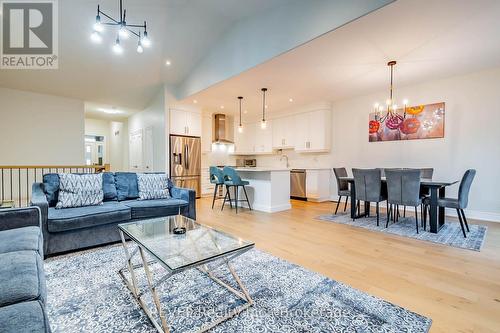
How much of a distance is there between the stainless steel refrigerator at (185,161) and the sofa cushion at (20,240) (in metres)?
4.49

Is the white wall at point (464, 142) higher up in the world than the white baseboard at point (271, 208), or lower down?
higher up

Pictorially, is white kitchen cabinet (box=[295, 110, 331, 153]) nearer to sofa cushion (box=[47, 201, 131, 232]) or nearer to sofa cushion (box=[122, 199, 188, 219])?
sofa cushion (box=[122, 199, 188, 219])

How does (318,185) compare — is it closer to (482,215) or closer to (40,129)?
(482,215)

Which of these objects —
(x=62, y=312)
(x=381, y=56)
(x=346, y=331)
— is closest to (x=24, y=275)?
(x=62, y=312)

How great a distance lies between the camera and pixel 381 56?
3.61m

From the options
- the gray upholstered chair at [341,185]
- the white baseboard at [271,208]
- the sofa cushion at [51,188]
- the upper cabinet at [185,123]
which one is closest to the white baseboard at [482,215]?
the gray upholstered chair at [341,185]

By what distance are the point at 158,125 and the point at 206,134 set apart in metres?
1.56

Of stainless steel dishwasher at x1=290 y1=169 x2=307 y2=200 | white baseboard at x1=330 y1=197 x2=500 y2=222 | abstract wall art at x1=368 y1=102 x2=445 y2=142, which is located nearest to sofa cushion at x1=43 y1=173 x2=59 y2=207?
stainless steel dishwasher at x1=290 y1=169 x2=307 y2=200

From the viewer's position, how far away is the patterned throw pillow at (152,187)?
11.6 ft

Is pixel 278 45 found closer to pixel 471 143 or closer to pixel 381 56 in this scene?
pixel 381 56

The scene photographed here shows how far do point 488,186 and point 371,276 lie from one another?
12.4 ft

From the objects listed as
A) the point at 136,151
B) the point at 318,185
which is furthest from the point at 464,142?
the point at 136,151

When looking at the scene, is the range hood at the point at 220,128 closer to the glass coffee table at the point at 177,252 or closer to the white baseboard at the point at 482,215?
the glass coffee table at the point at 177,252

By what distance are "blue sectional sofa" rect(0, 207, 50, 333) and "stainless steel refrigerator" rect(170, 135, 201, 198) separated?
14.3ft
